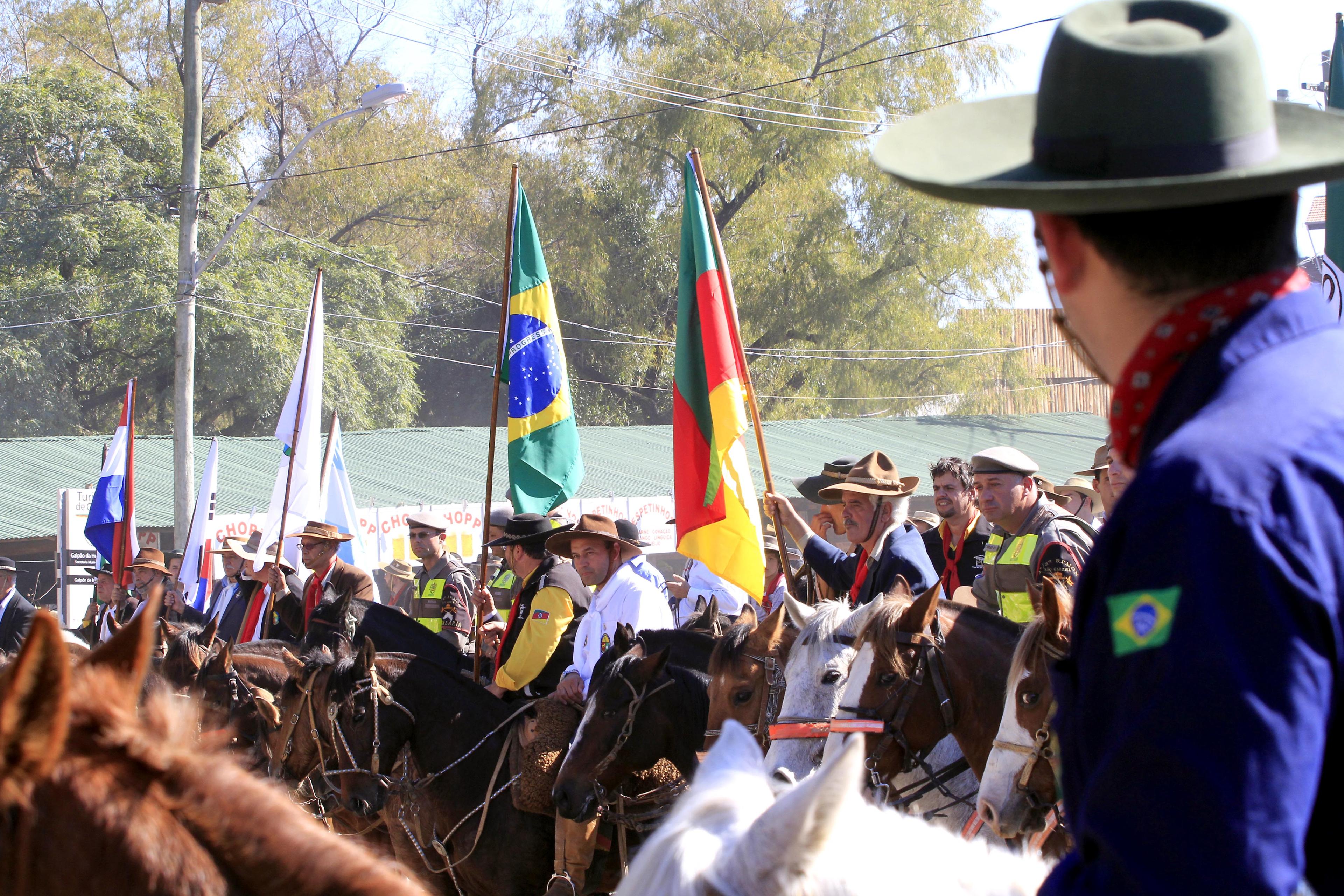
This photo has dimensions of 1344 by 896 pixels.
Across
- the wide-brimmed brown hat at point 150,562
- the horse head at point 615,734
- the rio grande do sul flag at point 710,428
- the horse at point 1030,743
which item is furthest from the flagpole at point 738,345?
the wide-brimmed brown hat at point 150,562

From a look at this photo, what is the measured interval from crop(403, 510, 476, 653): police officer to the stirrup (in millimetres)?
3507

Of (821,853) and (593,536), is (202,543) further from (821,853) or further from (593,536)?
(821,853)

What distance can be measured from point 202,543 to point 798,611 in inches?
421

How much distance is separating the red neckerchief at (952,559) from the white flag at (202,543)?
9.54m

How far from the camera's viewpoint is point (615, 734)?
654 centimetres

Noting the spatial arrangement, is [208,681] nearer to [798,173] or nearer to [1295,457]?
[1295,457]

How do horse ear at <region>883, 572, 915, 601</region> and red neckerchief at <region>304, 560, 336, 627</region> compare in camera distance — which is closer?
horse ear at <region>883, 572, 915, 601</region>

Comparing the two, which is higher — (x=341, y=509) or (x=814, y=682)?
(x=814, y=682)

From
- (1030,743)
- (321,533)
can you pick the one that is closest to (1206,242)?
(1030,743)

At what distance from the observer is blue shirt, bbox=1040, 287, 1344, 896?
0.89 metres

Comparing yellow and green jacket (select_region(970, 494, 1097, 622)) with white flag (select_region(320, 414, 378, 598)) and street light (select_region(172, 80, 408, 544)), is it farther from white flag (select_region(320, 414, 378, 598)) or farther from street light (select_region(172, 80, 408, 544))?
street light (select_region(172, 80, 408, 544))

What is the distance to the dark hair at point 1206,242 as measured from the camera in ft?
3.60

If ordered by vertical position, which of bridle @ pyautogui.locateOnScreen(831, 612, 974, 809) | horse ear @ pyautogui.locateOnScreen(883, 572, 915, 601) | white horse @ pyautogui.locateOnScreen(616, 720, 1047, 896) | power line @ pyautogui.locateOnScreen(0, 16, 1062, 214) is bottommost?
bridle @ pyautogui.locateOnScreen(831, 612, 974, 809)

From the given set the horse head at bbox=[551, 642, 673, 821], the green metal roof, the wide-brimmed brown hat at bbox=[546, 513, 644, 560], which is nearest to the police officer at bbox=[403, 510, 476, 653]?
the wide-brimmed brown hat at bbox=[546, 513, 644, 560]
